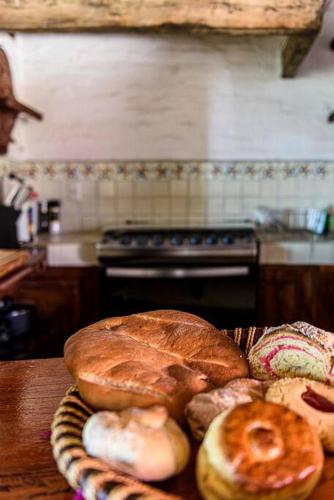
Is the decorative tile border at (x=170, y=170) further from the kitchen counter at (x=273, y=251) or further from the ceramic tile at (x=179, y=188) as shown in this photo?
the kitchen counter at (x=273, y=251)

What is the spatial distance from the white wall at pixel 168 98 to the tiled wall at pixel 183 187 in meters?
0.08

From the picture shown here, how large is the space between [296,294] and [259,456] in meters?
2.39

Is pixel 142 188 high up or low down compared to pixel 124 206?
up

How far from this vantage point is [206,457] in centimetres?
49

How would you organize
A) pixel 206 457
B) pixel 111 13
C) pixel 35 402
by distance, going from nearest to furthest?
1. pixel 206 457
2. pixel 35 402
3. pixel 111 13

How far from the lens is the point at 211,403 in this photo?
559 mm

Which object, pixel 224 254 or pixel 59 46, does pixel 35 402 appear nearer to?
pixel 224 254

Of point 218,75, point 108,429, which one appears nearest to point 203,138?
point 218,75

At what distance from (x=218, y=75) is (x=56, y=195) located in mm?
1403

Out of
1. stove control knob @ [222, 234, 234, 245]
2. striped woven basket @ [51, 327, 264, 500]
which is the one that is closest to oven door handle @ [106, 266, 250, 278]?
stove control knob @ [222, 234, 234, 245]

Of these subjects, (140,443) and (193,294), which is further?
(193,294)

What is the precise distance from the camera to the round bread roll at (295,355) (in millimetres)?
665

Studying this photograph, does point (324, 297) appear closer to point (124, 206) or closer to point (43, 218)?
point (124, 206)

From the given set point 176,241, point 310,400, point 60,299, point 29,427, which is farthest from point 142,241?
point 310,400
